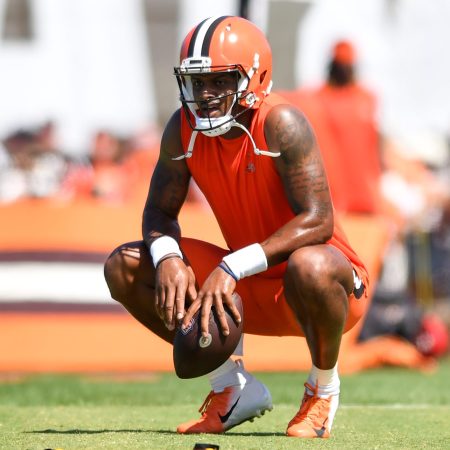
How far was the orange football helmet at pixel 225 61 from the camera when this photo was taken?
532 cm

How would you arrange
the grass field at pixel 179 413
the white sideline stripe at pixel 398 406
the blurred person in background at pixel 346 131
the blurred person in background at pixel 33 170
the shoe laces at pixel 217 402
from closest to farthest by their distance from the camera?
the grass field at pixel 179 413 < the shoe laces at pixel 217 402 < the white sideline stripe at pixel 398 406 < the blurred person in background at pixel 346 131 < the blurred person in background at pixel 33 170

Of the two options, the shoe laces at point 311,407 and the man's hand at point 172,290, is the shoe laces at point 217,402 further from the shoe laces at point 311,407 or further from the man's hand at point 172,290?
the man's hand at point 172,290

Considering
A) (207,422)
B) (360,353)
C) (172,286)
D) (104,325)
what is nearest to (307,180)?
(172,286)

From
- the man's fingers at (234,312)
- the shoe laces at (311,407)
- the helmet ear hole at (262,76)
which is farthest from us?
the helmet ear hole at (262,76)

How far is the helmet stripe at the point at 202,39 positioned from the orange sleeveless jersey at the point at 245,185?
1.29 ft

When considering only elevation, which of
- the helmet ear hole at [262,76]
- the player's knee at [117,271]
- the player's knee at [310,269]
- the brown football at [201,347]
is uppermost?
the helmet ear hole at [262,76]

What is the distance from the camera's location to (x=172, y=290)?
209 inches

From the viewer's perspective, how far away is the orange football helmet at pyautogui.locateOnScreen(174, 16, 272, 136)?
17.5 feet

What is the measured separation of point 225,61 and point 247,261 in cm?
89

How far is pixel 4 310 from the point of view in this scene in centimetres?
894

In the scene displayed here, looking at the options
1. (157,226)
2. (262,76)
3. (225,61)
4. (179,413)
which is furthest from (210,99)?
(179,413)

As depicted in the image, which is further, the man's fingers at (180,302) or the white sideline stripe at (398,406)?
the white sideline stripe at (398,406)

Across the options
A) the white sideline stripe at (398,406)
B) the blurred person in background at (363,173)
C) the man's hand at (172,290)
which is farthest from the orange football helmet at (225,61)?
the blurred person in background at (363,173)

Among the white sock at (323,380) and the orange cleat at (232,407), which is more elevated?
the white sock at (323,380)
